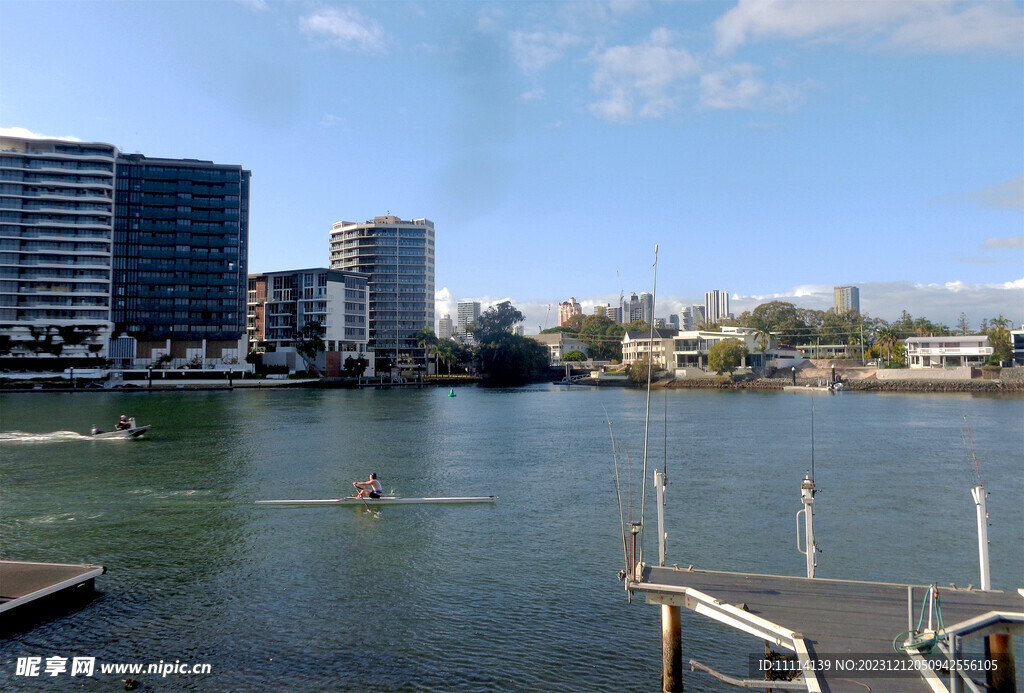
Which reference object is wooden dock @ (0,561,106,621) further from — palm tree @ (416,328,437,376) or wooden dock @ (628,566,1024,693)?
palm tree @ (416,328,437,376)

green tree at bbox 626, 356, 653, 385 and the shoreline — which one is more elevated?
green tree at bbox 626, 356, 653, 385

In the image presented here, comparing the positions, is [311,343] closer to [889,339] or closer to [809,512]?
[889,339]

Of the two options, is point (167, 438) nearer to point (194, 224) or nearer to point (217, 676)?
point (217, 676)

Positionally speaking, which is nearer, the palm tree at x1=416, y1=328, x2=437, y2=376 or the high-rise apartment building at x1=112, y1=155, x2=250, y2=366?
the high-rise apartment building at x1=112, y1=155, x2=250, y2=366

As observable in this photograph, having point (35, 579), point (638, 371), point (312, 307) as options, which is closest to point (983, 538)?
point (35, 579)

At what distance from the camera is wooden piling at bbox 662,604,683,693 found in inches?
468

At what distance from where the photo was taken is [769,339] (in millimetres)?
149500

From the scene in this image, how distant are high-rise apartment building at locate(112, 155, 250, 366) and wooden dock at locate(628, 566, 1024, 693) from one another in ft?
428

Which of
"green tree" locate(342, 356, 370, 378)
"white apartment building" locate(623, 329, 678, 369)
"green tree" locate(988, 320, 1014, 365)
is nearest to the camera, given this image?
"green tree" locate(988, 320, 1014, 365)

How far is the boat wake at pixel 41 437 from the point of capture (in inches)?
1914

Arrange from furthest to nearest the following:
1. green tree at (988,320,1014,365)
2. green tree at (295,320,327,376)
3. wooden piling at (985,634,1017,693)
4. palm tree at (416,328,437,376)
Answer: palm tree at (416,328,437,376), green tree at (295,320,327,376), green tree at (988,320,1014,365), wooden piling at (985,634,1017,693)

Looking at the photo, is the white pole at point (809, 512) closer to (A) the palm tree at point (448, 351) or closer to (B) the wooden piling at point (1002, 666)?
(B) the wooden piling at point (1002, 666)

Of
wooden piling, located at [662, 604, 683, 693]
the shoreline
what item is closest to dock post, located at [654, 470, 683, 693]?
wooden piling, located at [662, 604, 683, 693]

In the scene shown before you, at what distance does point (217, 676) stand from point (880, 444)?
47224 millimetres
